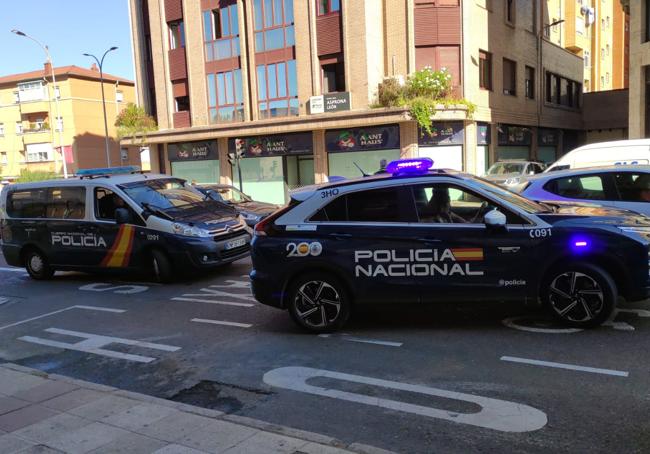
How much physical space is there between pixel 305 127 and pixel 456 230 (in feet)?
67.7

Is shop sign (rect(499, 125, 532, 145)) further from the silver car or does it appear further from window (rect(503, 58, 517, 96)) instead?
the silver car

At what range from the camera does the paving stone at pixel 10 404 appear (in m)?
4.49

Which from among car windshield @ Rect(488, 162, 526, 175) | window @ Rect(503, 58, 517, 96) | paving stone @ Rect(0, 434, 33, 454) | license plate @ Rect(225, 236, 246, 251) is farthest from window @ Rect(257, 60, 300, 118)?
paving stone @ Rect(0, 434, 33, 454)

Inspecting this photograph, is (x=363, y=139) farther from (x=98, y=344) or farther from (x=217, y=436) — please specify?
(x=217, y=436)

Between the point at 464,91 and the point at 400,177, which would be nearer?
the point at 400,177

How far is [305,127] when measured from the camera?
2580 centimetres

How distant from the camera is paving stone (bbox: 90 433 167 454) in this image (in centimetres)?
359

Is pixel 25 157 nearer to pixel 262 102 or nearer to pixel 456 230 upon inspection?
pixel 262 102

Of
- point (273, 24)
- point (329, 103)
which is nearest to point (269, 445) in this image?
point (329, 103)

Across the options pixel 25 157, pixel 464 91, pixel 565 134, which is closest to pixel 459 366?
pixel 464 91

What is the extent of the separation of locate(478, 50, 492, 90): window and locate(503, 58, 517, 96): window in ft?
5.72

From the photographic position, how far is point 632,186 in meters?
7.82

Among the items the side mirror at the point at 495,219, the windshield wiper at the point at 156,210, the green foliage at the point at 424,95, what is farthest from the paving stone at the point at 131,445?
the green foliage at the point at 424,95

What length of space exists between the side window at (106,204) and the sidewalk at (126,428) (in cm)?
562
